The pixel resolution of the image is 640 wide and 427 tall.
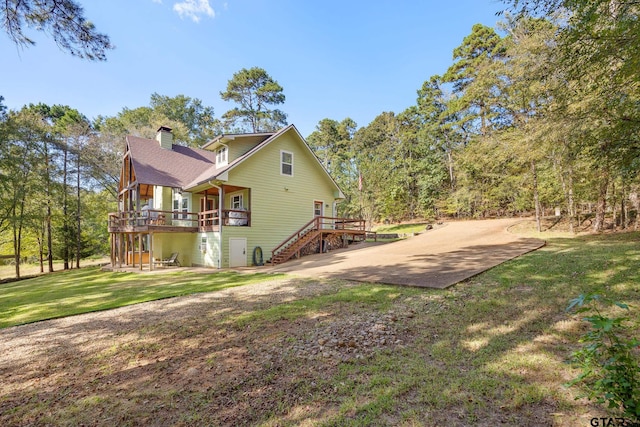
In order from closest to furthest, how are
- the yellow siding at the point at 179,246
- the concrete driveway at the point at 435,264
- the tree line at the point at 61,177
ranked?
the concrete driveway at the point at 435,264 → the yellow siding at the point at 179,246 → the tree line at the point at 61,177

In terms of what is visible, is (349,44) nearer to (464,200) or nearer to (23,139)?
(464,200)

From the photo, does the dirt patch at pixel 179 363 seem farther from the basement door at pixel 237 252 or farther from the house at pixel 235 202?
the house at pixel 235 202

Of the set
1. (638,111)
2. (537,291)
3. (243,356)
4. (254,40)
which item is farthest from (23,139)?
(638,111)

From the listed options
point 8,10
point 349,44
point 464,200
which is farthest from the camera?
point 464,200

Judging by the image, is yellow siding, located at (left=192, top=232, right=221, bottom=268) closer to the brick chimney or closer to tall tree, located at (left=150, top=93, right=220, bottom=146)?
the brick chimney

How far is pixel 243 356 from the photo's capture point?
385 cm

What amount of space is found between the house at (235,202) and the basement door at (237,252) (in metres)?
0.05

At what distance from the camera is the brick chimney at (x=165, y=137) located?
19.4 metres

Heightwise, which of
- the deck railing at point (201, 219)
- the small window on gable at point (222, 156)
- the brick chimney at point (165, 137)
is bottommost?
the deck railing at point (201, 219)

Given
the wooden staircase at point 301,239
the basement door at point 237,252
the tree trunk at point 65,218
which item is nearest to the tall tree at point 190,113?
the tree trunk at point 65,218

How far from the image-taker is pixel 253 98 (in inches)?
1385

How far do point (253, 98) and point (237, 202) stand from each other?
2305 cm

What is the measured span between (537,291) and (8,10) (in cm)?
1001

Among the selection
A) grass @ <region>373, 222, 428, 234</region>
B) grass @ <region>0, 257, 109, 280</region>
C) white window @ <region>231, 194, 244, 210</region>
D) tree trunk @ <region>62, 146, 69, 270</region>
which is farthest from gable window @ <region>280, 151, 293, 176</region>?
grass @ <region>0, 257, 109, 280</region>
